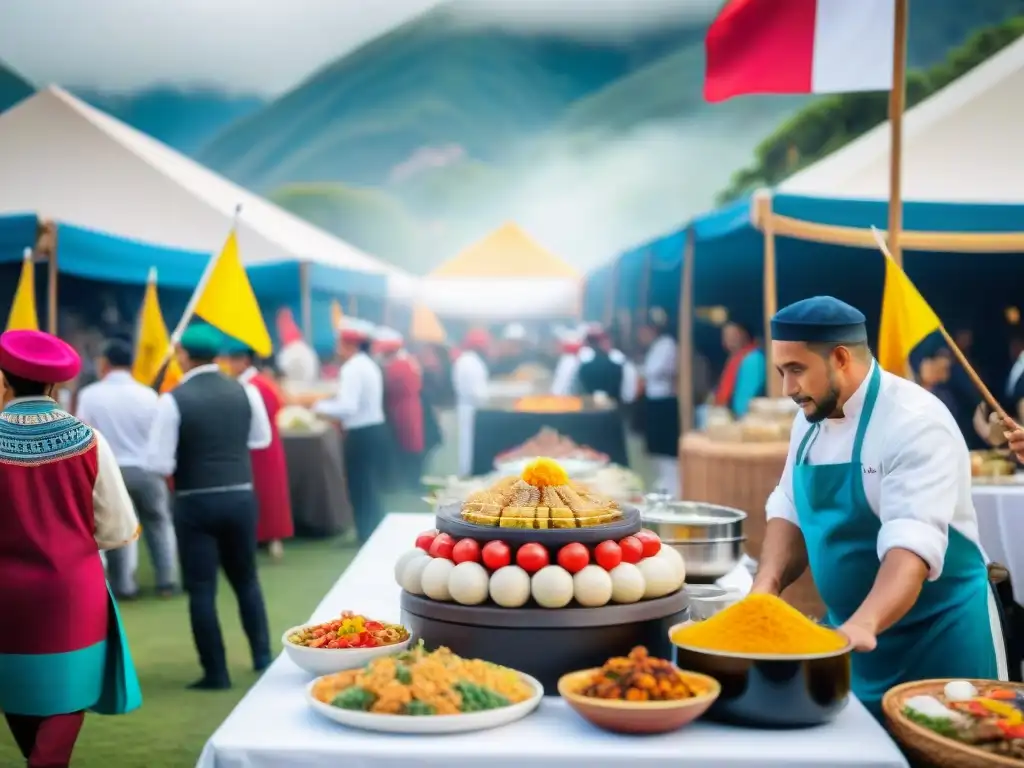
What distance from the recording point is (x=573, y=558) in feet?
6.72

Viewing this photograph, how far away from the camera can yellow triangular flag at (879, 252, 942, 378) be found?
322cm

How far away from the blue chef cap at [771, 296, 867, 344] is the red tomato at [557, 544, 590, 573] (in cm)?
59

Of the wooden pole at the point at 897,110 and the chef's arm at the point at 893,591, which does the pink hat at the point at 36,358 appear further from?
the wooden pole at the point at 897,110

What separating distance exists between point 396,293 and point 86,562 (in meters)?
12.5

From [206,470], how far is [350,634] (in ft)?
8.50

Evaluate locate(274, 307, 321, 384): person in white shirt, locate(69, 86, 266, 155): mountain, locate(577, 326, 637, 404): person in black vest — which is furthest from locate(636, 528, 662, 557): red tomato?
locate(69, 86, 266, 155): mountain

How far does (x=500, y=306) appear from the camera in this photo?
1777 cm

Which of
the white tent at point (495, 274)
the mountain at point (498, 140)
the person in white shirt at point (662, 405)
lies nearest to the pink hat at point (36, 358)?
the person in white shirt at point (662, 405)

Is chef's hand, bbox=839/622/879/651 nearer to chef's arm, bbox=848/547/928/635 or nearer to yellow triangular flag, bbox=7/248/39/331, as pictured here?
chef's arm, bbox=848/547/928/635

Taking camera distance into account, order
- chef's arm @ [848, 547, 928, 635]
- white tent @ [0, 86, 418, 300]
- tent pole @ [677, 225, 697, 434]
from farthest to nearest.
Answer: white tent @ [0, 86, 418, 300] → tent pole @ [677, 225, 697, 434] → chef's arm @ [848, 547, 928, 635]

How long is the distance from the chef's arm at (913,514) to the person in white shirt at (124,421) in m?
4.48

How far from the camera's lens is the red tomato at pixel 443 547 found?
2.16 m

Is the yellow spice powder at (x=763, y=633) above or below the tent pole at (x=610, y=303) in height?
below

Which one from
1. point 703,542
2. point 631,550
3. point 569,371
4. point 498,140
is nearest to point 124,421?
point 703,542
